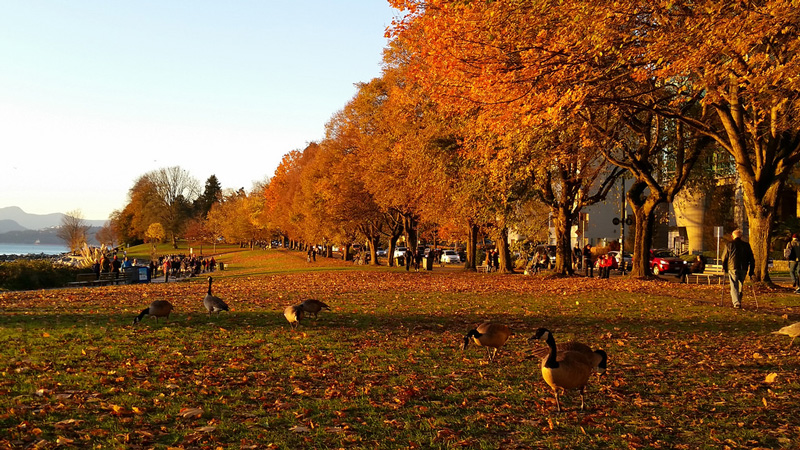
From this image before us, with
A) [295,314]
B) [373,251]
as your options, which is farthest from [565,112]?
[373,251]

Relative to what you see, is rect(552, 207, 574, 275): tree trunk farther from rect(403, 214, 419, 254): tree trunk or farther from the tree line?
rect(403, 214, 419, 254): tree trunk

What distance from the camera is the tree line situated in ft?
43.6

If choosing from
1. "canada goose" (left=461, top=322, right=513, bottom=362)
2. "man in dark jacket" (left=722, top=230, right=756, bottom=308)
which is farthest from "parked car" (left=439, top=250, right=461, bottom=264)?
"canada goose" (left=461, top=322, right=513, bottom=362)

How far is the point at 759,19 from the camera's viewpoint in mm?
11867

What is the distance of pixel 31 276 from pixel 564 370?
39666 millimetres

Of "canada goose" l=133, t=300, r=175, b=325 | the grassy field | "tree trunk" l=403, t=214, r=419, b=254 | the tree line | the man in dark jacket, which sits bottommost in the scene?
the grassy field

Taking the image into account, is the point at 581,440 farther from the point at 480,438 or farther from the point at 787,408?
the point at 787,408

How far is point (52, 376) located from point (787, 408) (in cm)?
896

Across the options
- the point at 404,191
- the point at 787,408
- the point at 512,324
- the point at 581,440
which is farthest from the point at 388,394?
the point at 404,191

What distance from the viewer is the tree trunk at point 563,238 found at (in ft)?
103

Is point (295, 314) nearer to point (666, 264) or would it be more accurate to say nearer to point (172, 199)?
point (666, 264)

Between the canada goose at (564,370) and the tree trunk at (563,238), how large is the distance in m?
25.2

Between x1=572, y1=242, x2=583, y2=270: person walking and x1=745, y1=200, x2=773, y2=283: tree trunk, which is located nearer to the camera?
x1=745, y1=200, x2=773, y2=283: tree trunk

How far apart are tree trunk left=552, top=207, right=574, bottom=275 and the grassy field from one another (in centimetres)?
1640
